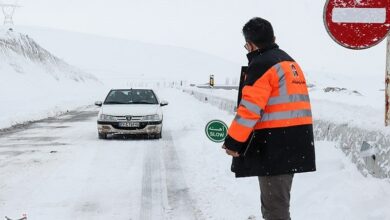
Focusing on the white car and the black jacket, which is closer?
the black jacket

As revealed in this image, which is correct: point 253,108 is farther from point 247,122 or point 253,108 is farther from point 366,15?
point 366,15

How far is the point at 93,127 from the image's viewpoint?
58.1 ft

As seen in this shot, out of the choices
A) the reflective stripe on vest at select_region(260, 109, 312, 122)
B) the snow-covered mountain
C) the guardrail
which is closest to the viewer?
the reflective stripe on vest at select_region(260, 109, 312, 122)

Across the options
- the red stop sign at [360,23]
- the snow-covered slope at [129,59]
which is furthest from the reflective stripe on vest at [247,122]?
the snow-covered slope at [129,59]

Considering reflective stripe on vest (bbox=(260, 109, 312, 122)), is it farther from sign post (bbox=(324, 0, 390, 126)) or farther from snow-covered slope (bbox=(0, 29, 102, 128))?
snow-covered slope (bbox=(0, 29, 102, 128))

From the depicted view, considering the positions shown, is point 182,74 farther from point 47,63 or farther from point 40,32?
point 47,63

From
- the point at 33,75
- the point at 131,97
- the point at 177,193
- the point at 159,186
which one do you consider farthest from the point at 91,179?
the point at 33,75

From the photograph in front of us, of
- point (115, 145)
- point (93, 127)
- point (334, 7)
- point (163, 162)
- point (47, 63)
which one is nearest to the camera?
point (334, 7)

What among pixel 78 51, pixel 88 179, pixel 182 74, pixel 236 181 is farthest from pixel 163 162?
pixel 78 51

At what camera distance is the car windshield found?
15.5 metres

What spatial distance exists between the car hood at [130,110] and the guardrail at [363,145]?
7511mm

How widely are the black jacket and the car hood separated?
34.4 feet

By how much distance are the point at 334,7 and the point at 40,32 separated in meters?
189

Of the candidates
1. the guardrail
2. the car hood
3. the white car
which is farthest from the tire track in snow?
the car hood
